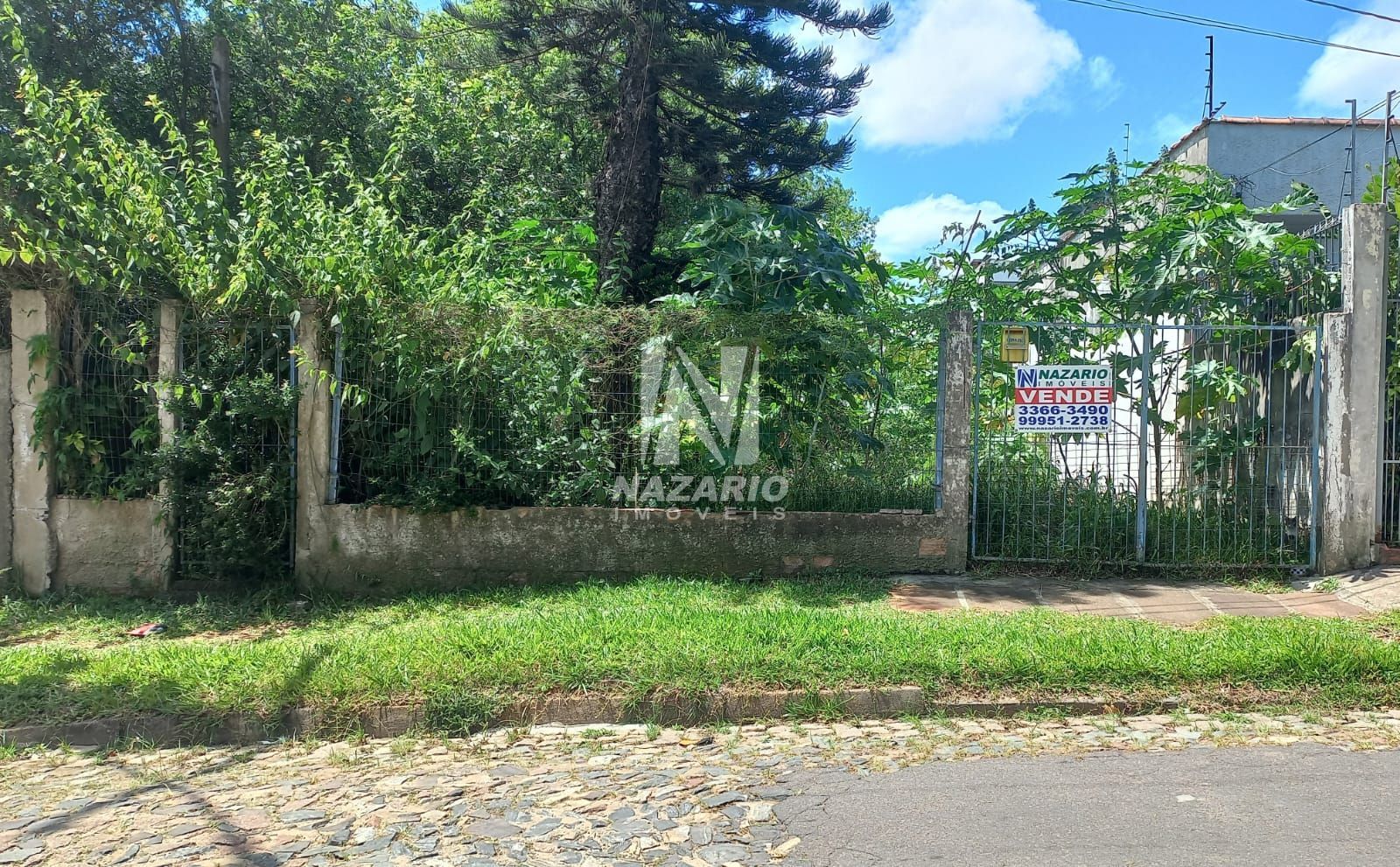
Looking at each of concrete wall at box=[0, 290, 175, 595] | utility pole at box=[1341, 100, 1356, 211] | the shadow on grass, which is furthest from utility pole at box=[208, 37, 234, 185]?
utility pole at box=[1341, 100, 1356, 211]

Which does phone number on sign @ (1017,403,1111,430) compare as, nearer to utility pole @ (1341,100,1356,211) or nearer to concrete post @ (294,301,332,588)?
concrete post @ (294,301,332,588)

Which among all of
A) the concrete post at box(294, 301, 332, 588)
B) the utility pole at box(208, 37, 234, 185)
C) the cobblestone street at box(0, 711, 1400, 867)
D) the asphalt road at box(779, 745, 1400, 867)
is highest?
the utility pole at box(208, 37, 234, 185)

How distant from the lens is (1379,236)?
23.9 feet

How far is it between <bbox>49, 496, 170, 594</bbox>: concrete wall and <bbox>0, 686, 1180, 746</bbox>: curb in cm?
276

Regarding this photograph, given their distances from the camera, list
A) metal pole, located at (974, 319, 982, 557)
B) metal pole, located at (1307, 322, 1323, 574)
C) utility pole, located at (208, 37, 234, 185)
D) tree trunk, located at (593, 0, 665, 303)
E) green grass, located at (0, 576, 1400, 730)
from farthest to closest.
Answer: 1. utility pole, located at (208, 37, 234, 185)
2. tree trunk, located at (593, 0, 665, 303)
3. metal pole, located at (974, 319, 982, 557)
4. metal pole, located at (1307, 322, 1323, 574)
5. green grass, located at (0, 576, 1400, 730)

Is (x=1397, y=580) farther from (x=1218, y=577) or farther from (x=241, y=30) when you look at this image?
(x=241, y=30)

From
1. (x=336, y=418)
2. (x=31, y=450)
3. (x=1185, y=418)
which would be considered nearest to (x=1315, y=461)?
(x=1185, y=418)

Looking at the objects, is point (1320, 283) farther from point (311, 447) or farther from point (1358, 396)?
point (311, 447)

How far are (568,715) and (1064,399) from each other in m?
5.10

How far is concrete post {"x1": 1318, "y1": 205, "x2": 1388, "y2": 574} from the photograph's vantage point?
7.28 m

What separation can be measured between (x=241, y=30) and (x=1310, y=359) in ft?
48.7

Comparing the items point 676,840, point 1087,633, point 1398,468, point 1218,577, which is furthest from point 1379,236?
point 676,840

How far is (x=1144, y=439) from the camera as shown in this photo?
7.70 m

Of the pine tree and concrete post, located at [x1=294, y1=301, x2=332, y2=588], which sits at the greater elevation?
the pine tree
